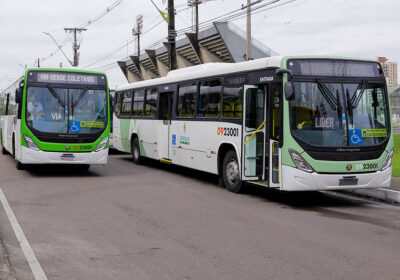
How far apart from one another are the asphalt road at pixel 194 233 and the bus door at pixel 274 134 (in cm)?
56

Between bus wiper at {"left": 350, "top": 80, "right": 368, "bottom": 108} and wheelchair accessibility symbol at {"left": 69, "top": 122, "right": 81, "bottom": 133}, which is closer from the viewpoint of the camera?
bus wiper at {"left": 350, "top": 80, "right": 368, "bottom": 108}

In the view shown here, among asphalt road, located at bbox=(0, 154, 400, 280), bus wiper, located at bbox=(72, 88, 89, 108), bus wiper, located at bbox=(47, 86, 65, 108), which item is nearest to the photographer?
asphalt road, located at bbox=(0, 154, 400, 280)

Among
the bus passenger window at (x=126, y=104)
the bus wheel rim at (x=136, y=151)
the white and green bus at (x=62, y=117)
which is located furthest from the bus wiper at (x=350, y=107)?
the bus passenger window at (x=126, y=104)

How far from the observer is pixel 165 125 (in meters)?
16.9

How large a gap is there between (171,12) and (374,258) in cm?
1973

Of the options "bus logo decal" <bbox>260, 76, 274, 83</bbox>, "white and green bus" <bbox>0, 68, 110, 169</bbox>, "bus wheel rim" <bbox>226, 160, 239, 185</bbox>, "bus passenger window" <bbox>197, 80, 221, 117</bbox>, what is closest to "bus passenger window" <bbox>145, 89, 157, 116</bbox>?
"white and green bus" <bbox>0, 68, 110, 169</bbox>

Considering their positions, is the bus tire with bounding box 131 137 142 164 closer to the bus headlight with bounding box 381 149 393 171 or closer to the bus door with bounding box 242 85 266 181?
the bus door with bounding box 242 85 266 181

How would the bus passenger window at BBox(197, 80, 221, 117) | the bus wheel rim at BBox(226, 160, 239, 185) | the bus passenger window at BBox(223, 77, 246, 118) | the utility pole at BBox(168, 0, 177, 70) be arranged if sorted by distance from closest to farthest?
the bus passenger window at BBox(223, 77, 246, 118)
the bus wheel rim at BBox(226, 160, 239, 185)
the bus passenger window at BBox(197, 80, 221, 117)
the utility pole at BBox(168, 0, 177, 70)

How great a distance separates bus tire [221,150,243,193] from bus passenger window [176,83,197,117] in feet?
7.71

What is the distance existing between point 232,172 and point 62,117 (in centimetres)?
539

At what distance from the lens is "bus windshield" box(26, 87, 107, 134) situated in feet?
49.8

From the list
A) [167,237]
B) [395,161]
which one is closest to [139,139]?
[395,161]

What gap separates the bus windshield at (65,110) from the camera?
15.2 m

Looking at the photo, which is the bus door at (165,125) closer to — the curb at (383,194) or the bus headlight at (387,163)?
the curb at (383,194)
